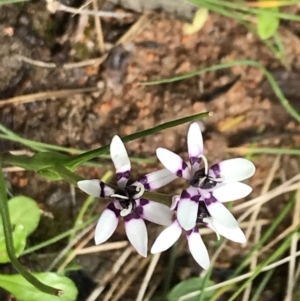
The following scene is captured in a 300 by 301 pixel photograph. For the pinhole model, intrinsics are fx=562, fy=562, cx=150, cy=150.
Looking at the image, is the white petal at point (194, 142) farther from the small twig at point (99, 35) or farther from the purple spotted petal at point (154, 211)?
the small twig at point (99, 35)

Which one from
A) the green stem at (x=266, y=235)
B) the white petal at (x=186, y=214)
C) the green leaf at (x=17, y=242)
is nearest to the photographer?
the white petal at (x=186, y=214)

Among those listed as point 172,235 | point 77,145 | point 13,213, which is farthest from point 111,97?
point 172,235

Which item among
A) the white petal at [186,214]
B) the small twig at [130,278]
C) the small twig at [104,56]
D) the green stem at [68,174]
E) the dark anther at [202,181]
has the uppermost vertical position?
the small twig at [104,56]

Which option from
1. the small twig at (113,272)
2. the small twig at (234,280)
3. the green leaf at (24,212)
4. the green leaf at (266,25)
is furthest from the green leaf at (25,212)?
the green leaf at (266,25)

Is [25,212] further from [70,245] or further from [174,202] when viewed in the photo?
[174,202]

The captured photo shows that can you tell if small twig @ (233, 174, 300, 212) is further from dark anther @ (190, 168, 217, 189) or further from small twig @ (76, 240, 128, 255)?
dark anther @ (190, 168, 217, 189)

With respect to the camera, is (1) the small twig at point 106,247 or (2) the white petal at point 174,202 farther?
(1) the small twig at point 106,247
